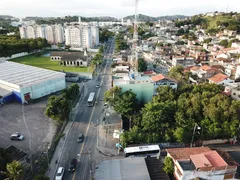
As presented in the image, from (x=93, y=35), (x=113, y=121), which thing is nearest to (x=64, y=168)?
(x=113, y=121)

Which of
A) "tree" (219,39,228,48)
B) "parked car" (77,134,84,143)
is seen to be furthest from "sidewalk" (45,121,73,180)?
"tree" (219,39,228,48)

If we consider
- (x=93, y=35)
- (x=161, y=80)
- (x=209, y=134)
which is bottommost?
(x=209, y=134)

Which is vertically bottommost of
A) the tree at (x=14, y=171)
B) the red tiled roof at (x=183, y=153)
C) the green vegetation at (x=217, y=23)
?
the red tiled roof at (x=183, y=153)

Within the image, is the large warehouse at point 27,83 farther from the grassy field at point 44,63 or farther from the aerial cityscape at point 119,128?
the grassy field at point 44,63

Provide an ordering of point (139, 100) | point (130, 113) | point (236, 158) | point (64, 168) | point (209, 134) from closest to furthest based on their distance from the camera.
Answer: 1. point (64, 168)
2. point (236, 158)
3. point (209, 134)
4. point (130, 113)
5. point (139, 100)

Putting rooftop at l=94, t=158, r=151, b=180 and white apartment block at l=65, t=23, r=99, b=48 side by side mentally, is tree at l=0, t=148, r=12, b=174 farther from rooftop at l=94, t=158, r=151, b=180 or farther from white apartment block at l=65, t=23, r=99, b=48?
white apartment block at l=65, t=23, r=99, b=48

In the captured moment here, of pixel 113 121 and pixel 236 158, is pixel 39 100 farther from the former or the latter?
pixel 236 158

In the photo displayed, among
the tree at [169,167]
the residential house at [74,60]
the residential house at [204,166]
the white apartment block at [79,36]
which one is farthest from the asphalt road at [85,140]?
the white apartment block at [79,36]
